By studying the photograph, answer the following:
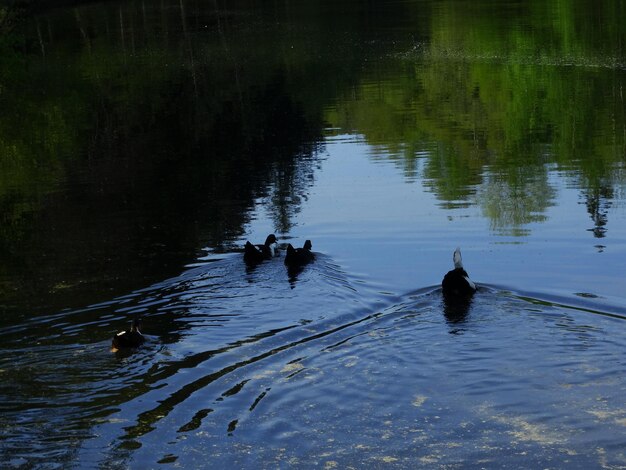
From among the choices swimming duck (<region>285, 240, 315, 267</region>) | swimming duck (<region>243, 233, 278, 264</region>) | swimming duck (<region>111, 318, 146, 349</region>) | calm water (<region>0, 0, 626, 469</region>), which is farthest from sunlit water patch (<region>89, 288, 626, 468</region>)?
swimming duck (<region>243, 233, 278, 264</region>)

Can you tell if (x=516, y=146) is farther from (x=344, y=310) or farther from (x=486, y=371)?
(x=486, y=371)

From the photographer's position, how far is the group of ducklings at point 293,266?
601 inches

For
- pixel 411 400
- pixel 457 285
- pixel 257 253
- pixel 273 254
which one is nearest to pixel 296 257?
pixel 257 253

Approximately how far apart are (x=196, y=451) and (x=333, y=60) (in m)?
51.6

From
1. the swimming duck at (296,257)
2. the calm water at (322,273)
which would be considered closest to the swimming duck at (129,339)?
the calm water at (322,273)

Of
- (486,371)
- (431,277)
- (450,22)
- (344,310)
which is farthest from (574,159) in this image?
(450,22)

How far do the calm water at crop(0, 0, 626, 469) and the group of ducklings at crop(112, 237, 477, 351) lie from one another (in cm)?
24

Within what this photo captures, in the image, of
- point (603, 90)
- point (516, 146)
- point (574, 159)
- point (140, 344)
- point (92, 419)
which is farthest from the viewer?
point (603, 90)

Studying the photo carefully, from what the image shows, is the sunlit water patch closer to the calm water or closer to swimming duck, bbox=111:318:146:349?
the calm water

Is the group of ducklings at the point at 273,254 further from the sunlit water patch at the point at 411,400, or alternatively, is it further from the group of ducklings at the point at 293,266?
the sunlit water patch at the point at 411,400

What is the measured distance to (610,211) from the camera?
2423 cm

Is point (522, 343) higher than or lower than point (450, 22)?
lower

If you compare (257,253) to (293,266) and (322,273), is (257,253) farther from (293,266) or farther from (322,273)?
(322,273)

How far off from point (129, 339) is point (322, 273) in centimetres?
527
